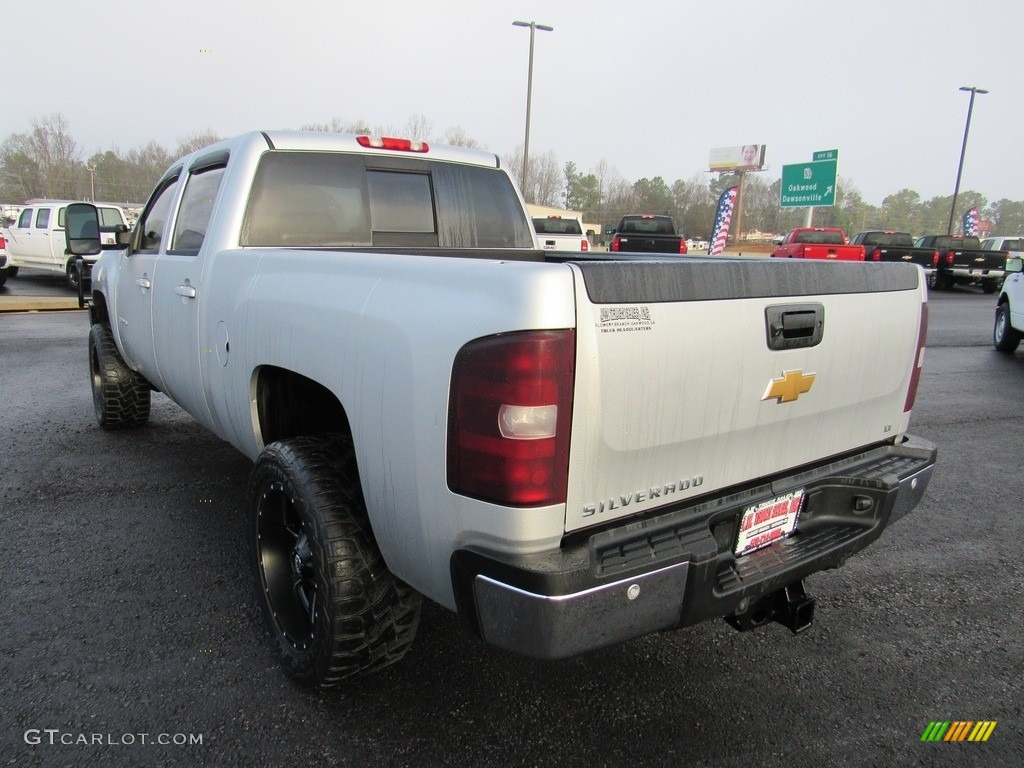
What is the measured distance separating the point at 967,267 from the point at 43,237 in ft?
87.7

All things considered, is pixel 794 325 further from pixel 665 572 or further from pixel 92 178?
pixel 92 178

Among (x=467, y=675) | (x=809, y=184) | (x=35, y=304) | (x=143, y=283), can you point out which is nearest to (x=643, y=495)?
(x=467, y=675)

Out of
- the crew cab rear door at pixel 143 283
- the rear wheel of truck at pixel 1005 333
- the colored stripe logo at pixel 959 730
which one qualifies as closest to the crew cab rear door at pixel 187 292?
the crew cab rear door at pixel 143 283

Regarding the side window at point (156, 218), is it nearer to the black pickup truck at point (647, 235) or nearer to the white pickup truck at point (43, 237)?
the white pickup truck at point (43, 237)

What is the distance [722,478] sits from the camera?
2.10 m

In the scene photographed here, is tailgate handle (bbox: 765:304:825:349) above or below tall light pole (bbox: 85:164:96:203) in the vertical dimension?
below

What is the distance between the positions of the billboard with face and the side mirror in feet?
288

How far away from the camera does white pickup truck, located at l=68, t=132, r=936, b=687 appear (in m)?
1.70

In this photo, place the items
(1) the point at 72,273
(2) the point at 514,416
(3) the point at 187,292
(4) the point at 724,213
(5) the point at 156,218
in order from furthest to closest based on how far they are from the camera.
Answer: (4) the point at 724,213 → (1) the point at 72,273 → (5) the point at 156,218 → (3) the point at 187,292 → (2) the point at 514,416

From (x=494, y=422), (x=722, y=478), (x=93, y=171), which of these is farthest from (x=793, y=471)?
(x=93, y=171)

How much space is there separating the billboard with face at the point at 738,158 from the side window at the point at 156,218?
88.2 metres

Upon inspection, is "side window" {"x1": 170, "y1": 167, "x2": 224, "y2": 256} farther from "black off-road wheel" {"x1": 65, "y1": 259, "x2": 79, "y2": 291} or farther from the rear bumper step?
"black off-road wheel" {"x1": 65, "y1": 259, "x2": 79, "y2": 291}

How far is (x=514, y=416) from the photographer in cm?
167

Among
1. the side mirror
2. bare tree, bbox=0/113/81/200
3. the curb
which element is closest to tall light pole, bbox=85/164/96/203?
bare tree, bbox=0/113/81/200
